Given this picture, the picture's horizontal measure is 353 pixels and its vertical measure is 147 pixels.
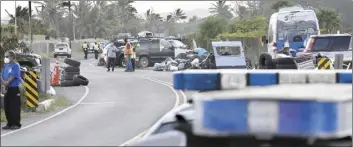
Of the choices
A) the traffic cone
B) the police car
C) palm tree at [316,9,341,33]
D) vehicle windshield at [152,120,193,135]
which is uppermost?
palm tree at [316,9,341,33]

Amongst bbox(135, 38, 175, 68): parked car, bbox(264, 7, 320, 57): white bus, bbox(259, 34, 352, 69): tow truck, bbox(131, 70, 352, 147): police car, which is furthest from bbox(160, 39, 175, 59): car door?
bbox(131, 70, 352, 147): police car

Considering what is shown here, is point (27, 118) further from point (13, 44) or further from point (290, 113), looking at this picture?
point (290, 113)

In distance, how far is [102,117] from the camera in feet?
48.8

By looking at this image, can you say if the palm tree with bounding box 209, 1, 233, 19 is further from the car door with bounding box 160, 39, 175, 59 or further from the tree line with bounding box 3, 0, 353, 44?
the car door with bounding box 160, 39, 175, 59

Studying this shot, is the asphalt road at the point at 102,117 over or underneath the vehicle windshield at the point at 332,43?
underneath

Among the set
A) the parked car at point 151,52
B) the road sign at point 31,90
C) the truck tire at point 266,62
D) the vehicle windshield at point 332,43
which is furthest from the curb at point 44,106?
the parked car at point 151,52

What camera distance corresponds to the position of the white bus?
28469 mm

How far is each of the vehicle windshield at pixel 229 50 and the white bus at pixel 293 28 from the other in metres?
2.13

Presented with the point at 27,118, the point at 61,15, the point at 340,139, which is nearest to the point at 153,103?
the point at 27,118

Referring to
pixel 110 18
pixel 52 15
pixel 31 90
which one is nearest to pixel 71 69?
pixel 31 90

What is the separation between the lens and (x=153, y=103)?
1778 centimetres

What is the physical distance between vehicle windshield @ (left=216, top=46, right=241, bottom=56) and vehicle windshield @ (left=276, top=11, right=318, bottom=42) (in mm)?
2866

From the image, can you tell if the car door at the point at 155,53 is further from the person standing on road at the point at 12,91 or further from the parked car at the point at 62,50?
the parked car at the point at 62,50

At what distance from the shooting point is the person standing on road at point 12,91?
13250 mm
